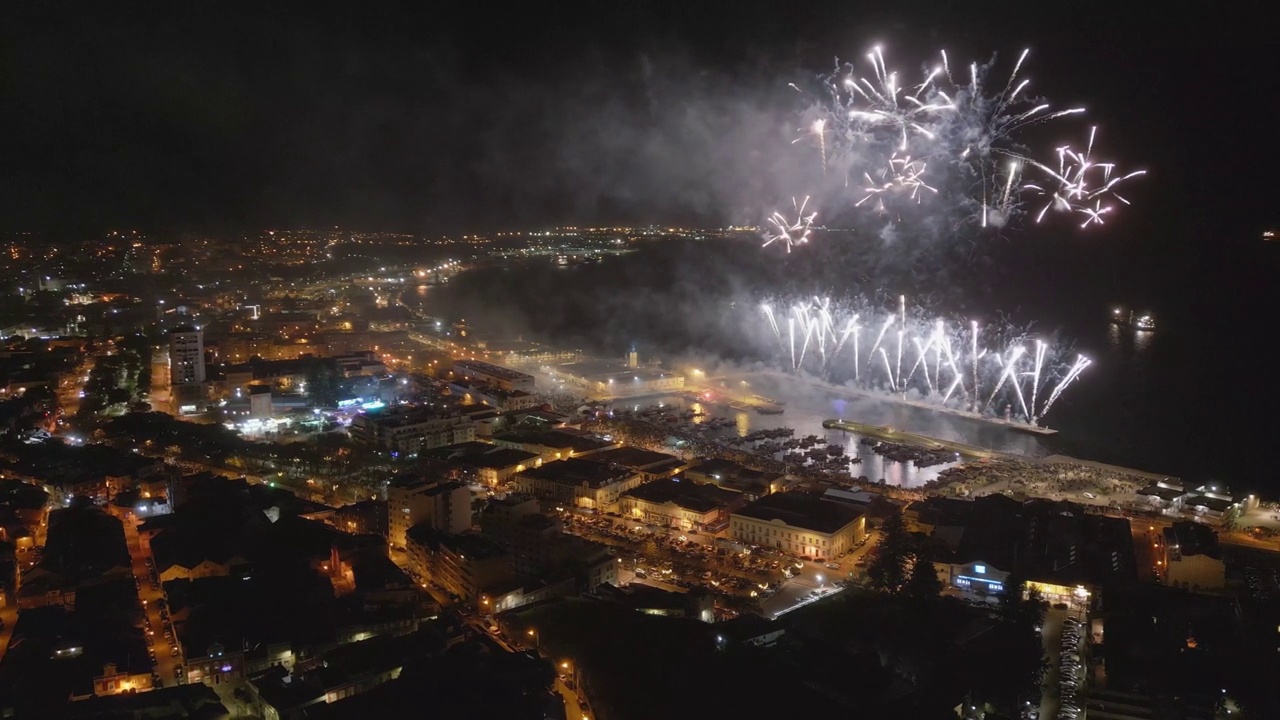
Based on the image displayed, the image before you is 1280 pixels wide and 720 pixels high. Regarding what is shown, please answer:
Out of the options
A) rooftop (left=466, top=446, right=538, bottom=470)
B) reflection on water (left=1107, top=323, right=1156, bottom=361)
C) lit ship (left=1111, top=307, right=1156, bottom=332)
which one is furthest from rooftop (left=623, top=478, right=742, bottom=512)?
lit ship (left=1111, top=307, right=1156, bottom=332)

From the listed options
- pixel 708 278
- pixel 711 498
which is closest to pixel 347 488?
pixel 711 498

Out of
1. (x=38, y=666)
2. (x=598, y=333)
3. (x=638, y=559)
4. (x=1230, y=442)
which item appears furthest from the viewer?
(x=598, y=333)

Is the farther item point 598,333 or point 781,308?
point 598,333

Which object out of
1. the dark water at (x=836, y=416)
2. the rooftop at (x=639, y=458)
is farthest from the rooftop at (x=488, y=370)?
the rooftop at (x=639, y=458)

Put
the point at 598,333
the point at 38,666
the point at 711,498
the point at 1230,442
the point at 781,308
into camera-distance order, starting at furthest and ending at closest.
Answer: the point at 598,333 < the point at 781,308 < the point at 1230,442 < the point at 711,498 < the point at 38,666

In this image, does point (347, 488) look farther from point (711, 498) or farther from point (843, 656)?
point (843, 656)

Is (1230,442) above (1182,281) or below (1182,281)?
below

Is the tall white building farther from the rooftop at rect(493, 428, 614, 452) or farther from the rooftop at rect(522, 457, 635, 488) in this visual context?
the rooftop at rect(522, 457, 635, 488)
